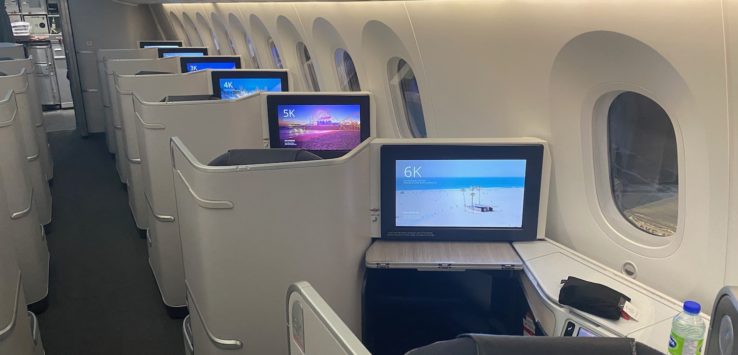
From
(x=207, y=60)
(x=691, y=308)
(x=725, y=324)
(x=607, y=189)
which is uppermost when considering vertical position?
(x=207, y=60)

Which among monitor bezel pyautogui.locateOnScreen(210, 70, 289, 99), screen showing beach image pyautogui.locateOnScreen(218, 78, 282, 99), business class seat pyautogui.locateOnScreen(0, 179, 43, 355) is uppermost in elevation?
monitor bezel pyautogui.locateOnScreen(210, 70, 289, 99)

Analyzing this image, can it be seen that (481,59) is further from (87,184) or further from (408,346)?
(87,184)

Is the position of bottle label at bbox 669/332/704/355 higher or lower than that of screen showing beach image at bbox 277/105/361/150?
lower

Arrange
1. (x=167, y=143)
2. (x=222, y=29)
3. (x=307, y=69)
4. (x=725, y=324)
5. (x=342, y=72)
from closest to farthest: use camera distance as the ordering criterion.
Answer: (x=725, y=324), (x=167, y=143), (x=342, y=72), (x=307, y=69), (x=222, y=29)

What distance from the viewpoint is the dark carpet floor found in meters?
4.31

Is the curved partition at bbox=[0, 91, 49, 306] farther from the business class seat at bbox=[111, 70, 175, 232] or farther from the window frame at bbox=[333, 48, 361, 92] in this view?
the window frame at bbox=[333, 48, 361, 92]

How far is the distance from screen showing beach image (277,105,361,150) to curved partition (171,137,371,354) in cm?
160

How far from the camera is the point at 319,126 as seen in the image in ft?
16.0

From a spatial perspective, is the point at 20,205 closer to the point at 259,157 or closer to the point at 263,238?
the point at 259,157

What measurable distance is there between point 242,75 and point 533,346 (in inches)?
213

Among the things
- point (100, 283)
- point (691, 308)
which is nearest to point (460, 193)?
point (691, 308)

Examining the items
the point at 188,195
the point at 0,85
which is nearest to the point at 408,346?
the point at 188,195

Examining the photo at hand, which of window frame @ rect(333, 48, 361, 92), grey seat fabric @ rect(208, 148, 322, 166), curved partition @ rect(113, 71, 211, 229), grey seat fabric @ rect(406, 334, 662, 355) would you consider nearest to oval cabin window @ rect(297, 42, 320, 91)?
window frame @ rect(333, 48, 361, 92)

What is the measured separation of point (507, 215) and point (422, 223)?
505 millimetres
